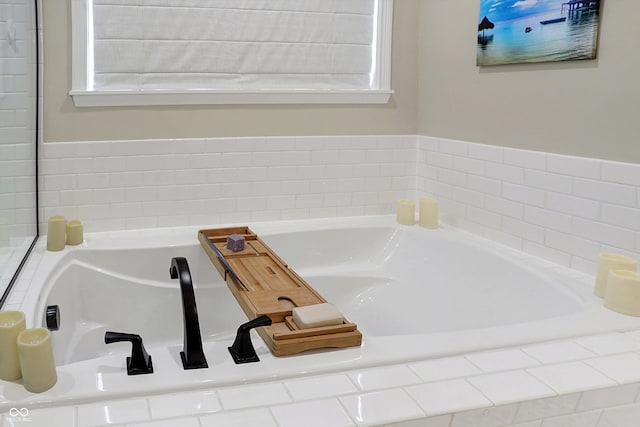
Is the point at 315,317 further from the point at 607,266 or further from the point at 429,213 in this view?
the point at 429,213

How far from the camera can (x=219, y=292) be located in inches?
110

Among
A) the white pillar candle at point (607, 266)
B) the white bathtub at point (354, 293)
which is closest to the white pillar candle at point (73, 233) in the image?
the white bathtub at point (354, 293)

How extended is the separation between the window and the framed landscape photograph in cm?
66

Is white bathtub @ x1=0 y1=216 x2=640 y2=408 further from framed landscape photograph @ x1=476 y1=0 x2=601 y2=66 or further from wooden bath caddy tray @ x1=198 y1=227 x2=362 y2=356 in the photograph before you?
framed landscape photograph @ x1=476 y1=0 x2=601 y2=66

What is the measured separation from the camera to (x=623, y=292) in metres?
1.90

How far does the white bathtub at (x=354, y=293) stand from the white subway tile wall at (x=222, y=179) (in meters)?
0.11

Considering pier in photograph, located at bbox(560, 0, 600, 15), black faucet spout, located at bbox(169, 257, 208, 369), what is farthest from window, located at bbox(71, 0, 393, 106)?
black faucet spout, located at bbox(169, 257, 208, 369)

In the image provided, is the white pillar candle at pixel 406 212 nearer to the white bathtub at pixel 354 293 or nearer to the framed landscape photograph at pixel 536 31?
the white bathtub at pixel 354 293

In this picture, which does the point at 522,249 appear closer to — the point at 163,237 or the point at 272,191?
the point at 272,191

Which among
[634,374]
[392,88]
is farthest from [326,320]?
[392,88]

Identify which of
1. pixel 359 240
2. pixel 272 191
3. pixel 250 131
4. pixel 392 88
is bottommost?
pixel 359 240

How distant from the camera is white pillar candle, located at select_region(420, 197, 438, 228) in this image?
303 centimetres

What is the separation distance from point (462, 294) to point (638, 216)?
31.4 inches

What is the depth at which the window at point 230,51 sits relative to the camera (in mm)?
2809
